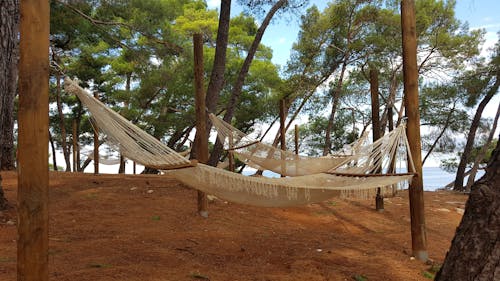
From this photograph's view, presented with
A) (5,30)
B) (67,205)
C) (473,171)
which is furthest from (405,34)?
(473,171)

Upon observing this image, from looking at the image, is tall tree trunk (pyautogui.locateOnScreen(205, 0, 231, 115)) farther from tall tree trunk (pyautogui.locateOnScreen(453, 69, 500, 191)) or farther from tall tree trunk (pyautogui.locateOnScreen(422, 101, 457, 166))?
tall tree trunk (pyautogui.locateOnScreen(422, 101, 457, 166))

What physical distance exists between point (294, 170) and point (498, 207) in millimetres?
2739

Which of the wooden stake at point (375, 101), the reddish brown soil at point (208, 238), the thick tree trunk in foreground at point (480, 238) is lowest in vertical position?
the reddish brown soil at point (208, 238)

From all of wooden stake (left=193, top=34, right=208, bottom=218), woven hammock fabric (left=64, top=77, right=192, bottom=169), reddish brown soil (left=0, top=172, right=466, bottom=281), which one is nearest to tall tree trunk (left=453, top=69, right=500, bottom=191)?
reddish brown soil (left=0, top=172, right=466, bottom=281)

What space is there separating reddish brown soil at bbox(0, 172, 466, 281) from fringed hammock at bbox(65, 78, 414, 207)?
39cm

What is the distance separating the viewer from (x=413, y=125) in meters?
2.42

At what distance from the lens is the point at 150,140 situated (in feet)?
6.84

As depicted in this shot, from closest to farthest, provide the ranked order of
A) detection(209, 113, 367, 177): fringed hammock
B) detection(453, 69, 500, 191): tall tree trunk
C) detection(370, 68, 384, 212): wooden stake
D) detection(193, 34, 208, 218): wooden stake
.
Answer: detection(193, 34, 208, 218): wooden stake, detection(209, 113, 367, 177): fringed hammock, detection(370, 68, 384, 212): wooden stake, detection(453, 69, 500, 191): tall tree trunk

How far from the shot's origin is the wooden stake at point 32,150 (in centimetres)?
125

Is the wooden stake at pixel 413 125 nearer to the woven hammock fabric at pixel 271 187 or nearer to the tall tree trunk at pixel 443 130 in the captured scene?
the woven hammock fabric at pixel 271 187

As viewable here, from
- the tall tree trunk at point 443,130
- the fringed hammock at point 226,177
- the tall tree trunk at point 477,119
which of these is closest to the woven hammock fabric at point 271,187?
the fringed hammock at point 226,177

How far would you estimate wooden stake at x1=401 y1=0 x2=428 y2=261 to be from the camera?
2.41 m

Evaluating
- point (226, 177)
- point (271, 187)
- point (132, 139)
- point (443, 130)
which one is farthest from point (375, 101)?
point (443, 130)

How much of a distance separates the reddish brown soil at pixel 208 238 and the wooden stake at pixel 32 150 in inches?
20.8
